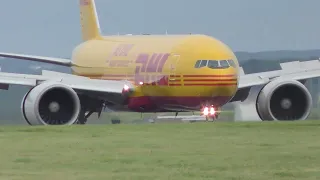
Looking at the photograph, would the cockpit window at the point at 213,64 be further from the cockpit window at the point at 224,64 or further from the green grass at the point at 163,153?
the green grass at the point at 163,153

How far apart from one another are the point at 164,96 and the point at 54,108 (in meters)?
4.92

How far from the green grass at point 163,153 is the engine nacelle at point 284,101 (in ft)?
43.8

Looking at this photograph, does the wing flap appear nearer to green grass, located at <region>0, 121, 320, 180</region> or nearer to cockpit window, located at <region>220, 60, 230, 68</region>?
cockpit window, located at <region>220, 60, 230, 68</region>

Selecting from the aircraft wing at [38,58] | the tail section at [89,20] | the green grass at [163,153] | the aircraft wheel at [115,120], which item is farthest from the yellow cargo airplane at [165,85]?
the green grass at [163,153]

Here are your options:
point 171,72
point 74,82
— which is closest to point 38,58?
point 74,82

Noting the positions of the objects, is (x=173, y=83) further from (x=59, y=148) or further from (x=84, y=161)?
(x=84, y=161)

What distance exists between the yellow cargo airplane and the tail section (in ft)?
22.6

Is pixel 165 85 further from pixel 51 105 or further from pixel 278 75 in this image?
pixel 51 105

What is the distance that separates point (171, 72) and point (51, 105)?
5002 mm

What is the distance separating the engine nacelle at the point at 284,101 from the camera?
153ft

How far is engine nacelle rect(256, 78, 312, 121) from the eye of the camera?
46500 millimetres

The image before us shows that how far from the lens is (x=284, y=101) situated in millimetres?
47594

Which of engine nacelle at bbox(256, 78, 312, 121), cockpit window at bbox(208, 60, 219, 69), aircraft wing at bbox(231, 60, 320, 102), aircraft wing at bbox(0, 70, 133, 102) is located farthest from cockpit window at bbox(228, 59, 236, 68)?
aircraft wing at bbox(0, 70, 133, 102)

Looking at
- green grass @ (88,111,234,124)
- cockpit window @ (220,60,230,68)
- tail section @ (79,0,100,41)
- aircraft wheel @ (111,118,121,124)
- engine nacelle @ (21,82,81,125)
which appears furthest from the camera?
tail section @ (79,0,100,41)
